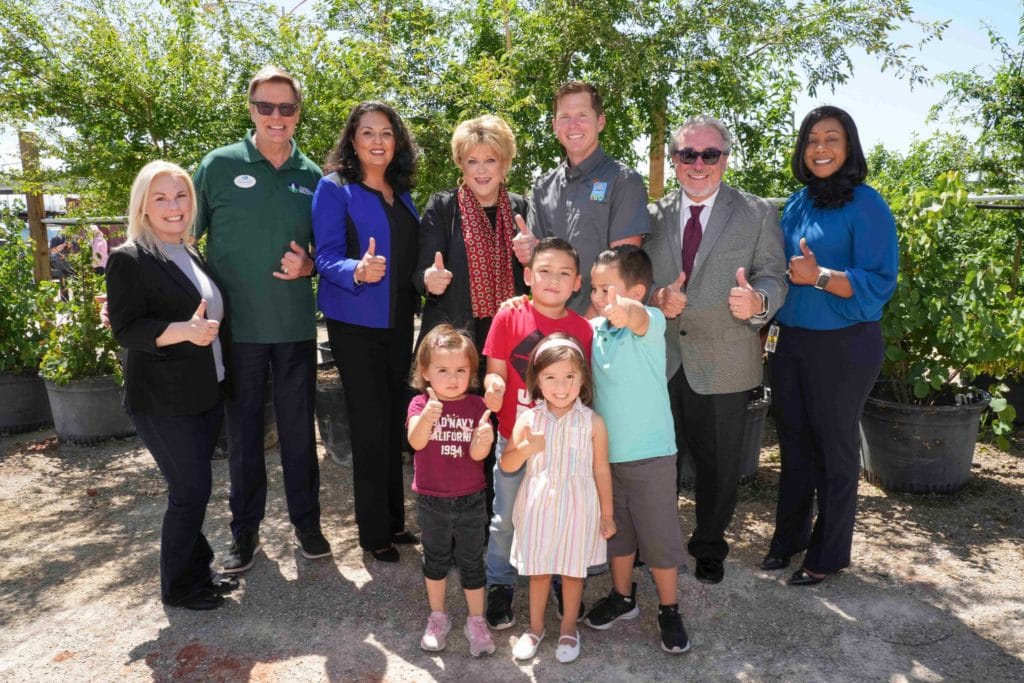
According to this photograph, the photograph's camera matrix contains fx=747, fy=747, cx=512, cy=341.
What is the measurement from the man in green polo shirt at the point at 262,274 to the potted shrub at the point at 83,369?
2664 mm

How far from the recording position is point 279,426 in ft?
12.0

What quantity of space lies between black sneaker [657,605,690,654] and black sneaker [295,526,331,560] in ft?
5.61

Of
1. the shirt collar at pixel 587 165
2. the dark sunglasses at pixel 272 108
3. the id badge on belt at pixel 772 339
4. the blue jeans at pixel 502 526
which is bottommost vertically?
the blue jeans at pixel 502 526

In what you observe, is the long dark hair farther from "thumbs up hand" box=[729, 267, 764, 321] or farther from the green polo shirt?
the green polo shirt

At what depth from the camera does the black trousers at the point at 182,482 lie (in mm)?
3064

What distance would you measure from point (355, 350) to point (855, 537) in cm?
278

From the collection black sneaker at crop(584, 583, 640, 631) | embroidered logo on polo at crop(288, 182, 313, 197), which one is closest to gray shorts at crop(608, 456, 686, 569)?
black sneaker at crop(584, 583, 640, 631)

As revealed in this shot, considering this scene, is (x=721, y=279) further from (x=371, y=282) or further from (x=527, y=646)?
(x=527, y=646)

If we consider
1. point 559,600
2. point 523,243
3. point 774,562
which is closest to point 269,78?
point 523,243

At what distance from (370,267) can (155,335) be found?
2.88 feet

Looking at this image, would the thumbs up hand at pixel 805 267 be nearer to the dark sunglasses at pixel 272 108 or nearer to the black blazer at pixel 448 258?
the black blazer at pixel 448 258

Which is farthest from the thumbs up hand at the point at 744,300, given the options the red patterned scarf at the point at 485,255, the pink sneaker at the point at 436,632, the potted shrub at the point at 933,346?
the potted shrub at the point at 933,346

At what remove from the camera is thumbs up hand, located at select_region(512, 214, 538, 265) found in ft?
10.6

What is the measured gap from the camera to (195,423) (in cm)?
314
